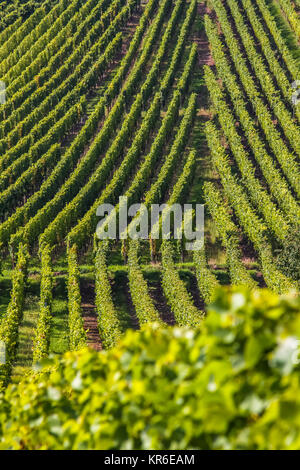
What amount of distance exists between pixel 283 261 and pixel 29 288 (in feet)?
43.0

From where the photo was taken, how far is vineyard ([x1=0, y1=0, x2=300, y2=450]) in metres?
26.6

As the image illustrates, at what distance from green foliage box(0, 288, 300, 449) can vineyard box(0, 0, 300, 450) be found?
14168 millimetres

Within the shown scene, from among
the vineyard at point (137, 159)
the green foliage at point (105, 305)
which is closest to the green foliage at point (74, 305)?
the vineyard at point (137, 159)

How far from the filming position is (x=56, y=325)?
85.7 feet

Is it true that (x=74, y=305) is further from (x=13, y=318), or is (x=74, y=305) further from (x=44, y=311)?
(x=13, y=318)

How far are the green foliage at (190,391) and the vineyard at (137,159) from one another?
14.2m

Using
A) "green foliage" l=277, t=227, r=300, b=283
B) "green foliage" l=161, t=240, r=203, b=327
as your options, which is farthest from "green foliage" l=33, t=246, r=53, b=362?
"green foliage" l=277, t=227, r=300, b=283

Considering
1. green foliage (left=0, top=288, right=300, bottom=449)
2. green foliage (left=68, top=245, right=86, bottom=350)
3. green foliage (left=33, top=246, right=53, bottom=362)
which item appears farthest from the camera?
green foliage (left=33, top=246, right=53, bottom=362)

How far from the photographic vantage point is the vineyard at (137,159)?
26625 millimetres

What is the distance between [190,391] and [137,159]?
3719 cm

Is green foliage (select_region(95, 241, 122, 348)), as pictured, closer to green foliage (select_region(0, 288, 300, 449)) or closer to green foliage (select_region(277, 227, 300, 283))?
green foliage (select_region(277, 227, 300, 283))

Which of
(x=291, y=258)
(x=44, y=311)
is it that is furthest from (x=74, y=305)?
(x=291, y=258)

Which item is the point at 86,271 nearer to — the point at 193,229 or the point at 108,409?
the point at 193,229

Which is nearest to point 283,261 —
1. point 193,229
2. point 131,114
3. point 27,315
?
point 193,229
